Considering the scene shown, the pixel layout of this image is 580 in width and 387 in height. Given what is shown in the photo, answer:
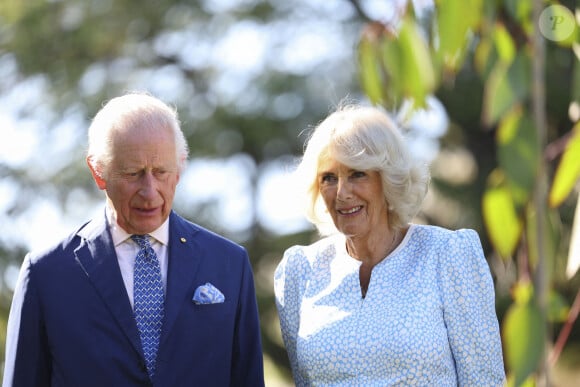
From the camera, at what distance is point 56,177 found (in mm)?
9586

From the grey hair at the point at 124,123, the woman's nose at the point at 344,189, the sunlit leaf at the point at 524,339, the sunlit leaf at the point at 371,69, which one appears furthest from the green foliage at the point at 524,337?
the woman's nose at the point at 344,189

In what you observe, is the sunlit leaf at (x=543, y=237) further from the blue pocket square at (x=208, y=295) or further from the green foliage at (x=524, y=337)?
the blue pocket square at (x=208, y=295)

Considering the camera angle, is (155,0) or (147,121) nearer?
(147,121)

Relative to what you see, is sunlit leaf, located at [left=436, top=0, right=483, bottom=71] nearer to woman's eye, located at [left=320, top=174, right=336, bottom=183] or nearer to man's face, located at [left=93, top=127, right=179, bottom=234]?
man's face, located at [left=93, top=127, right=179, bottom=234]

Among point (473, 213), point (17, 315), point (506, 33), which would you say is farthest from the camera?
point (473, 213)

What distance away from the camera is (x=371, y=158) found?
3178 millimetres

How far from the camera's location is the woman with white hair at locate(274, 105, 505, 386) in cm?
303

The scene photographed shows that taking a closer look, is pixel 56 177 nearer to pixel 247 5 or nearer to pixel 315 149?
pixel 247 5

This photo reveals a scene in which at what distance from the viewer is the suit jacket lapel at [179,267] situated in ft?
9.73

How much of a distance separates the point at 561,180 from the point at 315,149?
6.86 ft

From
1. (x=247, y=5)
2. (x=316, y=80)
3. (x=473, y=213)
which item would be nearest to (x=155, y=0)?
(x=247, y=5)

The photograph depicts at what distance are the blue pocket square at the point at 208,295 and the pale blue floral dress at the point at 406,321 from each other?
0.97 ft

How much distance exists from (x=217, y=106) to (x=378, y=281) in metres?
6.74

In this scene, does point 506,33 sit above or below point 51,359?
above
